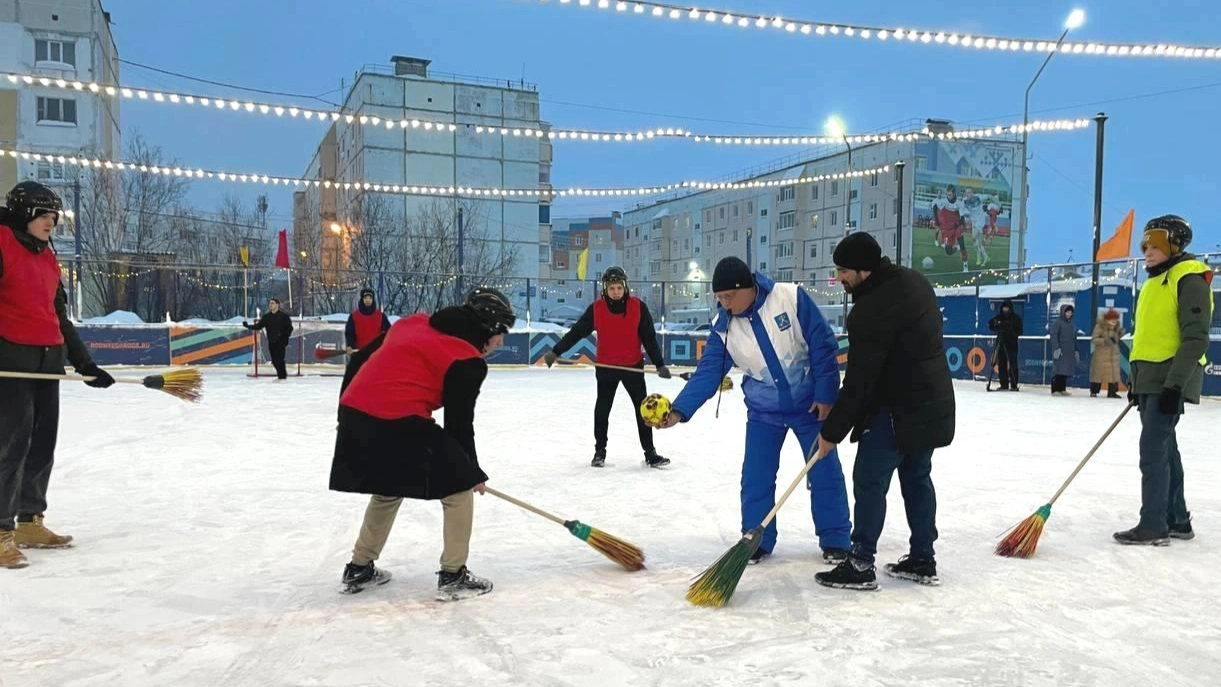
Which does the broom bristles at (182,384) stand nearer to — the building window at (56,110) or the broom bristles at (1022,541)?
the broom bristles at (1022,541)

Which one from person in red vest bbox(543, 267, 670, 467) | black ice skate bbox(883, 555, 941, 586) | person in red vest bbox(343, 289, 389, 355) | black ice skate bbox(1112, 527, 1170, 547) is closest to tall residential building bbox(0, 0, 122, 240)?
person in red vest bbox(343, 289, 389, 355)

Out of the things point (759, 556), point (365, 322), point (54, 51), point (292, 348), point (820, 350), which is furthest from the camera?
point (54, 51)

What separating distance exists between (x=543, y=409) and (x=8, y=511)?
759 cm

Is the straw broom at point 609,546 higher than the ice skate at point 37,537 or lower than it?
higher

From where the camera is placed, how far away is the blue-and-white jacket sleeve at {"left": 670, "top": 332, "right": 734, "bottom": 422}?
4207 millimetres

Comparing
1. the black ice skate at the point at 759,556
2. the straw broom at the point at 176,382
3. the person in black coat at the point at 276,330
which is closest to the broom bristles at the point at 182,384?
the straw broom at the point at 176,382

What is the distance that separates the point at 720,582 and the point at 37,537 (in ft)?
11.8

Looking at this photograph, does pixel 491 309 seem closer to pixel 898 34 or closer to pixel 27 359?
pixel 27 359

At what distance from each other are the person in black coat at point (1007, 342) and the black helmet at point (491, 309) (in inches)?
540

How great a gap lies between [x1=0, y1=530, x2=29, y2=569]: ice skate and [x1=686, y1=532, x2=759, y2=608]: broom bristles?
3.26 meters

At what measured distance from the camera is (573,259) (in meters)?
96.7

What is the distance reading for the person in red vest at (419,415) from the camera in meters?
3.43

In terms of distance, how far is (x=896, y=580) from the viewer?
3.87m

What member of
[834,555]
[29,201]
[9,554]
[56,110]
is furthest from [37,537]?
[56,110]
